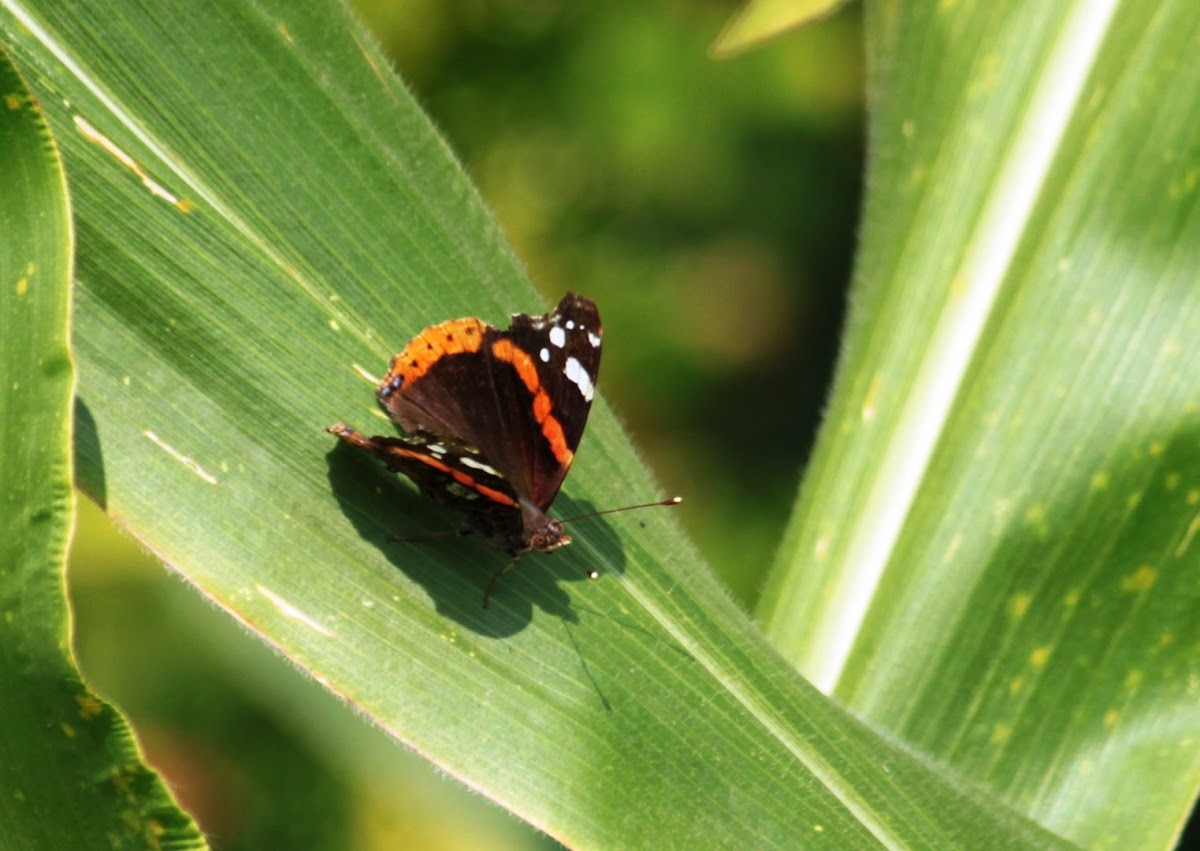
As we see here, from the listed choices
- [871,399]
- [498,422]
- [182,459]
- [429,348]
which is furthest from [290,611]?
[871,399]

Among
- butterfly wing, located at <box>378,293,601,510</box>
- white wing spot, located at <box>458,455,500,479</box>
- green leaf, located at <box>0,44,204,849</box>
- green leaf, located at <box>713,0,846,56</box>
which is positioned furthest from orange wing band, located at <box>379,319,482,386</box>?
green leaf, located at <box>713,0,846,56</box>

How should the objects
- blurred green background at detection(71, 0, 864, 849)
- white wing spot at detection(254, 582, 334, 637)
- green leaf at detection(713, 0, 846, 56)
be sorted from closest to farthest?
1. white wing spot at detection(254, 582, 334, 637)
2. green leaf at detection(713, 0, 846, 56)
3. blurred green background at detection(71, 0, 864, 849)

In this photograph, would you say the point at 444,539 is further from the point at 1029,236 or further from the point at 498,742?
the point at 1029,236

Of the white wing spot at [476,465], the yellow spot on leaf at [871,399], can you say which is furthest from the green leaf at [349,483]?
the yellow spot on leaf at [871,399]

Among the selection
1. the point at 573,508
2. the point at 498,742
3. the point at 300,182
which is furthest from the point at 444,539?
the point at 300,182

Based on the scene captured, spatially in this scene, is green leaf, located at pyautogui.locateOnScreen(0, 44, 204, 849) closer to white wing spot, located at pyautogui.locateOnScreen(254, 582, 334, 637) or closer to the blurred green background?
white wing spot, located at pyautogui.locateOnScreen(254, 582, 334, 637)

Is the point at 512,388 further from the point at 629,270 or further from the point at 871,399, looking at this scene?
the point at 629,270
